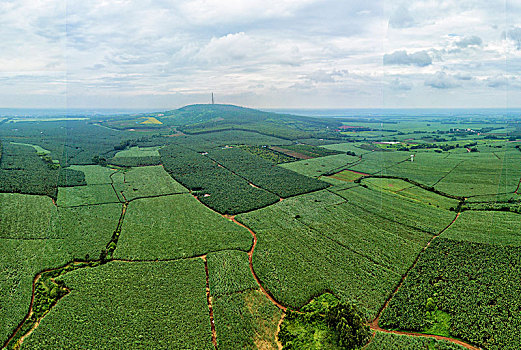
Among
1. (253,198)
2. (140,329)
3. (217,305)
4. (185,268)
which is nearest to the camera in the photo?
(140,329)

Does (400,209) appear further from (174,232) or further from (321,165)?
(174,232)

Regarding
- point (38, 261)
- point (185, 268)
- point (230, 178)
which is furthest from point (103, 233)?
point (230, 178)

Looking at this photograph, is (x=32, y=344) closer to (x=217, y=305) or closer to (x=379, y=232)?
(x=217, y=305)

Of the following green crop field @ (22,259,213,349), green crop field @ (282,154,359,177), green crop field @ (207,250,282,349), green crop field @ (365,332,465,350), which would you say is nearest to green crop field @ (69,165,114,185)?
green crop field @ (22,259,213,349)

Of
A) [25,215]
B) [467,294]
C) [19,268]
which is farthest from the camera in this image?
[25,215]

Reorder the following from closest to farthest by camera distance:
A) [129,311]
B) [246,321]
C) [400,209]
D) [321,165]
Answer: [246,321], [129,311], [400,209], [321,165]

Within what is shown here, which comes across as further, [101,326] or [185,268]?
[185,268]

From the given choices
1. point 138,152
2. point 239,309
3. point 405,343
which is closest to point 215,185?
point 239,309

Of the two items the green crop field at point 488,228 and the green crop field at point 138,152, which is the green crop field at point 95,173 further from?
the green crop field at point 488,228
